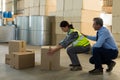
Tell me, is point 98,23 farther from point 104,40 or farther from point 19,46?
point 19,46

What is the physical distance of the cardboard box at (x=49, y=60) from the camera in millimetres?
5004

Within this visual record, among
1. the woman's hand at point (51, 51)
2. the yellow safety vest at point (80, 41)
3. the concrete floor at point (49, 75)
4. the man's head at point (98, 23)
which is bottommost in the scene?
the concrete floor at point (49, 75)

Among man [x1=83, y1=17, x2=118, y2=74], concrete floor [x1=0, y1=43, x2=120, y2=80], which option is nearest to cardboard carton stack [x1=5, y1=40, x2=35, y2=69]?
concrete floor [x1=0, y1=43, x2=120, y2=80]

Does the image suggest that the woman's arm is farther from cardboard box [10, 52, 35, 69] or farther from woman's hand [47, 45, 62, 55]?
cardboard box [10, 52, 35, 69]

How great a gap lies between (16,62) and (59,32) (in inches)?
203

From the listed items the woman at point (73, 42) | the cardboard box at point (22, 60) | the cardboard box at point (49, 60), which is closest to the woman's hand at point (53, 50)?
the woman at point (73, 42)

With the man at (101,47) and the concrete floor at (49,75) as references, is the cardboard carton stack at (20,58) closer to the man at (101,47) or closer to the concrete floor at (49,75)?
the concrete floor at (49,75)

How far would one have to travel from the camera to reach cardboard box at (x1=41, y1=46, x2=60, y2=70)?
5004 millimetres

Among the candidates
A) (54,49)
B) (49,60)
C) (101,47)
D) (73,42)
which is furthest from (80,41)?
(49,60)

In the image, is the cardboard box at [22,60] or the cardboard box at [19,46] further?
the cardboard box at [19,46]

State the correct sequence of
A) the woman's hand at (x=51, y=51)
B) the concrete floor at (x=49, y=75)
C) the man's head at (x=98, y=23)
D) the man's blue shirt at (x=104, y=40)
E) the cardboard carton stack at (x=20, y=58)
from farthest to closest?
the cardboard carton stack at (x=20, y=58)
the woman's hand at (x=51, y=51)
the man's head at (x=98, y=23)
the man's blue shirt at (x=104, y=40)
the concrete floor at (x=49, y=75)

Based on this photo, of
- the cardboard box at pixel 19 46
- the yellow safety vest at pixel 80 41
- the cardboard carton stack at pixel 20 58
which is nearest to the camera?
the yellow safety vest at pixel 80 41

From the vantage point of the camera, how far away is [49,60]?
5012 mm

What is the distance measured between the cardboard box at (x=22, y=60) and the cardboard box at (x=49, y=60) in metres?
0.35
